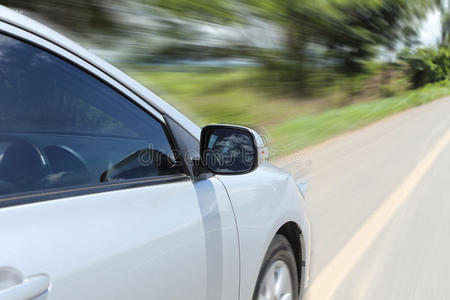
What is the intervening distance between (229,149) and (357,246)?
2565mm

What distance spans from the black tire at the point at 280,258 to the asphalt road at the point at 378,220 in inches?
18.7

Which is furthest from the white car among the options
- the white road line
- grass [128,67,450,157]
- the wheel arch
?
grass [128,67,450,157]

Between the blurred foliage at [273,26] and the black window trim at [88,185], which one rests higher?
the blurred foliage at [273,26]

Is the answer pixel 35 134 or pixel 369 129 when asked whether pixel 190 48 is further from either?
pixel 35 134

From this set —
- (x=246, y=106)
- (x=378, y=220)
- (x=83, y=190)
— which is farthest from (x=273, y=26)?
(x=83, y=190)

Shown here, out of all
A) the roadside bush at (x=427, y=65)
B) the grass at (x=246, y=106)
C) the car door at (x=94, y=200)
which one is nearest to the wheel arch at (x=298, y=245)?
the car door at (x=94, y=200)

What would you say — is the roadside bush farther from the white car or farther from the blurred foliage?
the white car

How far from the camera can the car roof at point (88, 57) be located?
137 cm

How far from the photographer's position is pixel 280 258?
97.3 inches

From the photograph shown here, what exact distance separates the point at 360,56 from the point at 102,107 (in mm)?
26665

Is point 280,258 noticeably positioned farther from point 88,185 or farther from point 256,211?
point 88,185

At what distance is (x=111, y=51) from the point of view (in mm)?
8328

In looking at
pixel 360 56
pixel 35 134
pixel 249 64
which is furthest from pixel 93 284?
pixel 360 56

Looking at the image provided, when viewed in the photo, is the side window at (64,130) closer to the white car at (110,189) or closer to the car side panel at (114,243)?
the white car at (110,189)
